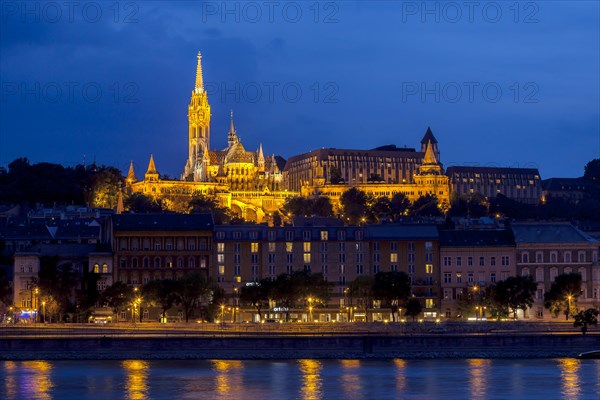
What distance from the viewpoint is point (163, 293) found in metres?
112

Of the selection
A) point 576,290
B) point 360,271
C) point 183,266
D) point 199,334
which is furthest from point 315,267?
point 199,334

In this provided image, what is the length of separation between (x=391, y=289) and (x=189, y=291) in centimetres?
1712

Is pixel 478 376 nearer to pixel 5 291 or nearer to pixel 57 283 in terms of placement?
pixel 57 283

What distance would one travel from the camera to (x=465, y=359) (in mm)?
83625

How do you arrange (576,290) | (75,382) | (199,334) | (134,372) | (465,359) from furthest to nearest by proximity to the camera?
(576,290)
(199,334)
(465,359)
(134,372)
(75,382)

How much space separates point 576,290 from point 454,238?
17.3 m

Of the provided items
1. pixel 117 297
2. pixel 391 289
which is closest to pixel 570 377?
pixel 391 289

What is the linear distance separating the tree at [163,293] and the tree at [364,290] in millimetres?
16036

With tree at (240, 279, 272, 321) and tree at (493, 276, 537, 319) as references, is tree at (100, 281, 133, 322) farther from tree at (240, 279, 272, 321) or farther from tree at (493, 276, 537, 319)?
tree at (493, 276, 537, 319)

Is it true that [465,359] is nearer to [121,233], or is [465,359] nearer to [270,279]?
[270,279]

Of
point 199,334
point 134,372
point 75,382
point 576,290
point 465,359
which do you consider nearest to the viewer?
point 75,382

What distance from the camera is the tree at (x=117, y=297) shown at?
114938mm

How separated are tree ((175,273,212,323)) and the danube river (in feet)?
97.1

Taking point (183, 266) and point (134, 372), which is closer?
point (134, 372)
